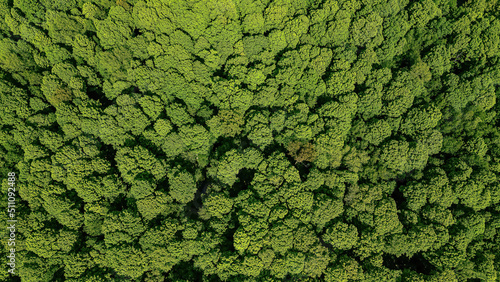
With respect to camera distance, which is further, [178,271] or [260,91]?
[260,91]

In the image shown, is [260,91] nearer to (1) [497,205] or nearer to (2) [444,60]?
(2) [444,60]

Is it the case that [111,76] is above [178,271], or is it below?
above

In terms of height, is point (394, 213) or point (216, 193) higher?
point (216, 193)

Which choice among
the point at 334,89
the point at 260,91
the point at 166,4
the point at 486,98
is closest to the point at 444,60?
the point at 486,98

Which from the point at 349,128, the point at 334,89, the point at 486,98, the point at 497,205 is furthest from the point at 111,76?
the point at 497,205

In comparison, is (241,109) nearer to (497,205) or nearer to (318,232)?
(318,232)

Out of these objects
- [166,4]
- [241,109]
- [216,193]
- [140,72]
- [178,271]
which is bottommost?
[178,271]
